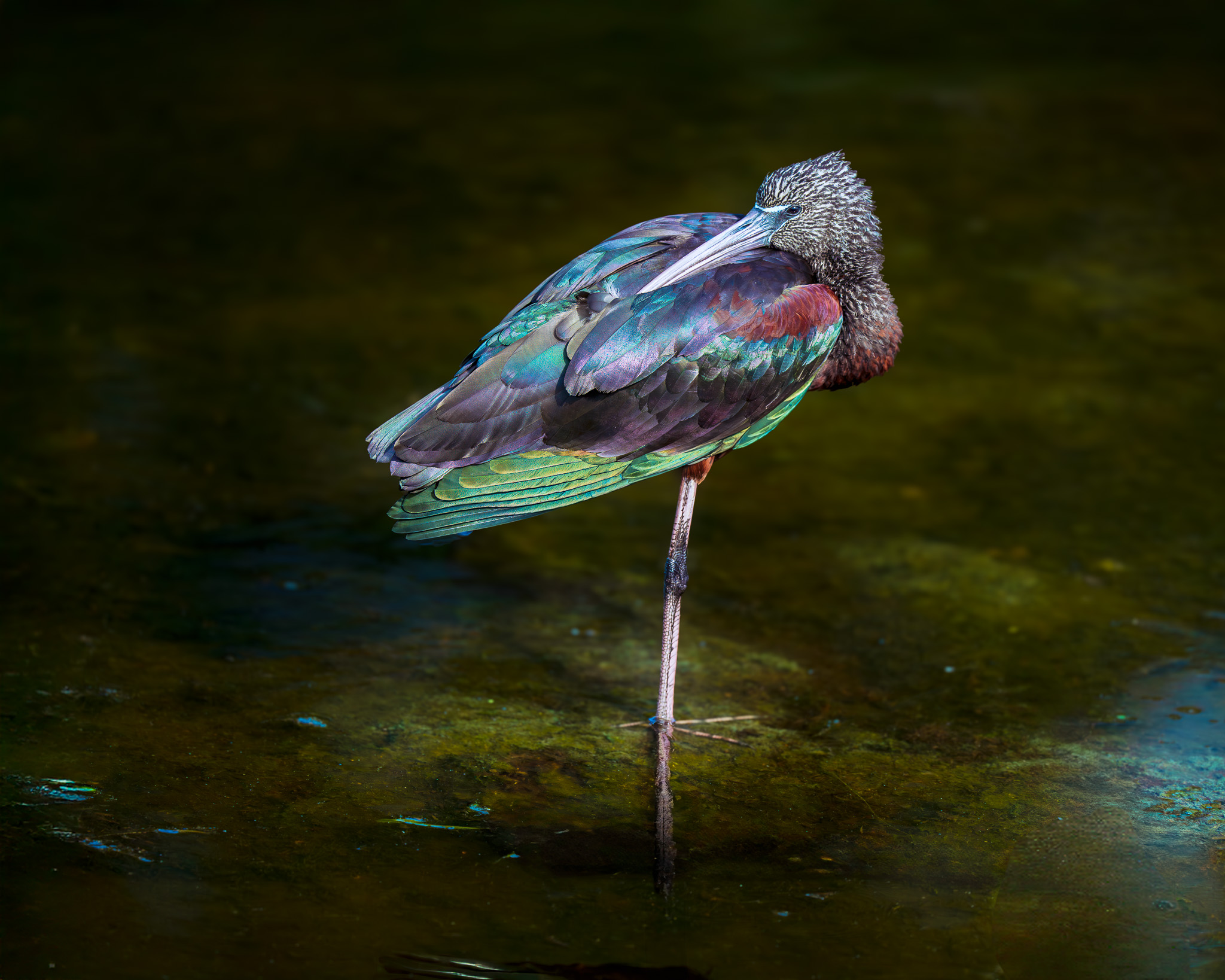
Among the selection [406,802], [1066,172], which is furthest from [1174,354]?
[406,802]

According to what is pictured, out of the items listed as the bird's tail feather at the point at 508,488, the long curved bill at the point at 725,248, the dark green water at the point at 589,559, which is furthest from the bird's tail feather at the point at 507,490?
the dark green water at the point at 589,559

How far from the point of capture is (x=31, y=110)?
1116 centimetres

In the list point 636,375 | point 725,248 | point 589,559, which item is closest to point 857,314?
point 725,248

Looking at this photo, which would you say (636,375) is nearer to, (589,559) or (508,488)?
(508,488)

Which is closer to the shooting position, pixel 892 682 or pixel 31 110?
pixel 892 682

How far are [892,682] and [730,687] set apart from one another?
628 millimetres

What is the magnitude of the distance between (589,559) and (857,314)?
1.84 m

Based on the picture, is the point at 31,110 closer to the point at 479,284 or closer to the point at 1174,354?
the point at 479,284

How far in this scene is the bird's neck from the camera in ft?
16.9

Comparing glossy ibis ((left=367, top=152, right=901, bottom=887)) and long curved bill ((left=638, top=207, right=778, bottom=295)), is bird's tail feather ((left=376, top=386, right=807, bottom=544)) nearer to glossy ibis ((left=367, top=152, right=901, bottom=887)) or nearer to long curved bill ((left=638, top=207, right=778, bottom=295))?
glossy ibis ((left=367, top=152, right=901, bottom=887))

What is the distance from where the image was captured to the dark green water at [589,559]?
4.07m

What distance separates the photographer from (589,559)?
20.9 ft

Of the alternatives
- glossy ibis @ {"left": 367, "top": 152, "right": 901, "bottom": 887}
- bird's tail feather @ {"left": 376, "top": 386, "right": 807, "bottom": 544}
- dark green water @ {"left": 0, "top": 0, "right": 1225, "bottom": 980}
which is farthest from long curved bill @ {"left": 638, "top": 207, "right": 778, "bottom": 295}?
dark green water @ {"left": 0, "top": 0, "right": 1225, "bottom": 980}

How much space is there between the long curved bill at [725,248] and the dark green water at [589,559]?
5.20ft
